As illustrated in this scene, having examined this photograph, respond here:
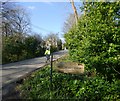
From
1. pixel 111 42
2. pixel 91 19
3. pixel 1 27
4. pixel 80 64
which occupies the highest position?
pixel 1 27

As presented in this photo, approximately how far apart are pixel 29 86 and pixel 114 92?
3244 mm

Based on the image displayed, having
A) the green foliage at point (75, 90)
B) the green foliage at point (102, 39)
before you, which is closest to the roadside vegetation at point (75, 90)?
the green foliage at point (75, 90)

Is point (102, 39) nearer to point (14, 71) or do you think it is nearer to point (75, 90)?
point (75, 90)

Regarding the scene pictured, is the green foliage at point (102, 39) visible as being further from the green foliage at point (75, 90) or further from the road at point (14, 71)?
the road at point (14, 71)

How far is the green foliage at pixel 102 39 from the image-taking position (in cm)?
867

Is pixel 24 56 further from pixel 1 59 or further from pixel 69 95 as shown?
pixel 69 95

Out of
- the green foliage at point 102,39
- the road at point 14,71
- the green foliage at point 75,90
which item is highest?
the green foliage at point 102,39

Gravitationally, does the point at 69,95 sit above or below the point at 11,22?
below

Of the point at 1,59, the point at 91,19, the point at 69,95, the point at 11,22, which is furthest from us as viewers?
the point at 11,22

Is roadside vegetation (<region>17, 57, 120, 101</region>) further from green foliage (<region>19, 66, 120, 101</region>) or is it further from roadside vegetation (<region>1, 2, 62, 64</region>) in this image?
roadside vegetation (<region>1, 2, 62, 64</region>)

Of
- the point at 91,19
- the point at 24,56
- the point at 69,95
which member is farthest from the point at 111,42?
the point at 24,56

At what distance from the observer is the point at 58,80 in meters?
10.0

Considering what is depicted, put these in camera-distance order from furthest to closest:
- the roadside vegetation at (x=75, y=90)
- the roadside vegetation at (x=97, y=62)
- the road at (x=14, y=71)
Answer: the road at (x=14, y=71)
the roadside vegetation at (x=97, y=62)
the roadside vegetation at (x=75, y=90)

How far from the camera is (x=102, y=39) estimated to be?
8.78 metres
